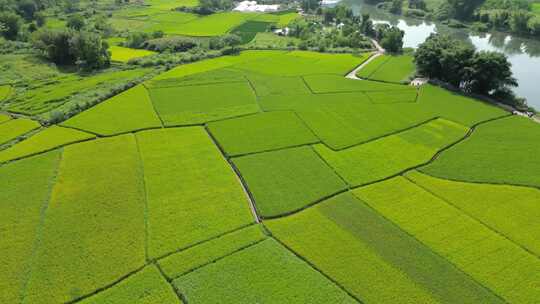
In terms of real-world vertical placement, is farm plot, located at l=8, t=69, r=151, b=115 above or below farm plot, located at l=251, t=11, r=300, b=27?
below

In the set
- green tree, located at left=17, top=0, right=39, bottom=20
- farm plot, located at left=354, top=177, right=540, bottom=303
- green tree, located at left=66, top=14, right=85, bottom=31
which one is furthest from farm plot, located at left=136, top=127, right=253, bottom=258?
green tree, located at left=17, top=0, right=39, bottom=20

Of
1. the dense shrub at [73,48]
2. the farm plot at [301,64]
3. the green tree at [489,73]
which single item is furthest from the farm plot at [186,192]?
the green tree at [489,73]

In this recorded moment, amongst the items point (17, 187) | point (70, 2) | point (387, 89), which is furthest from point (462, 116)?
point (70, 2)

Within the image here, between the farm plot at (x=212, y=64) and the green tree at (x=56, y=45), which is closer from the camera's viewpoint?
the farm plot at (x=212, y=64)

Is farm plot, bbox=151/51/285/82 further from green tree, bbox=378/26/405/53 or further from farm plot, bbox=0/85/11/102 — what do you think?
green tree, bbox=378/26/405/53

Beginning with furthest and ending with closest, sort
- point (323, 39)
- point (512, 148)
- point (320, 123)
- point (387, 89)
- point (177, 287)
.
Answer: point (323, 39), point (387, 89), point (320, 123), point (512, 148), point (177, 287)

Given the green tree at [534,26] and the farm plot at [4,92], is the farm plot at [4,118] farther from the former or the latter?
the green tree at [534,26]

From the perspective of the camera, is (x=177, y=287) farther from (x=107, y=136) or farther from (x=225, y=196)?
(x=107, y=136)
